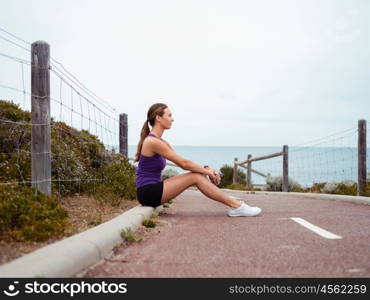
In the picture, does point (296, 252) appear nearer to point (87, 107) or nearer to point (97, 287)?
point (97, 287)

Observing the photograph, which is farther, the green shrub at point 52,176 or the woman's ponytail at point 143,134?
the woman's ponytail at point 143,134

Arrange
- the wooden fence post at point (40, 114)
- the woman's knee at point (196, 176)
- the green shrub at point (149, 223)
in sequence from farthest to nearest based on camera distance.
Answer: the woman's knee at point (196, 176)
the green shrub at point (149, 223)
the wooden fence post at point (40, 114)

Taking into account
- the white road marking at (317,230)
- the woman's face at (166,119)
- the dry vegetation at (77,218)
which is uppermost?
the woman's face at (166,119)

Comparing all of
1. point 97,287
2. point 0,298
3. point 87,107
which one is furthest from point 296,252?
point 87,107

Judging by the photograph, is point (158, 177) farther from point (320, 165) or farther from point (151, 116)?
point (320, 165)

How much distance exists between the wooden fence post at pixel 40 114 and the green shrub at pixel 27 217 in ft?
2.86

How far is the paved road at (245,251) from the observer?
2.97 meters

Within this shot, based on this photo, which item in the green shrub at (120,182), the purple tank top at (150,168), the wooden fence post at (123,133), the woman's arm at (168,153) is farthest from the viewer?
the wooden fence post at (123,133)

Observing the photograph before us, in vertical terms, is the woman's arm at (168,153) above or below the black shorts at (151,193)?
above

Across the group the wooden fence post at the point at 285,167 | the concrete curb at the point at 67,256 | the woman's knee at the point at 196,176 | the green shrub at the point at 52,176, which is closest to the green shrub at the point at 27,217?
the green shrub at the point at 52,176

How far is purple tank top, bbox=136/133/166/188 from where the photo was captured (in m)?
5.76

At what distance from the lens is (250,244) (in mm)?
3953

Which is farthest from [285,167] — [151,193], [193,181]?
[151,193]

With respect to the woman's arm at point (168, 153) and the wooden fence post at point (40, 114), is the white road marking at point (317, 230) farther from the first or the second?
the wooden fence post at point (40, 114)
